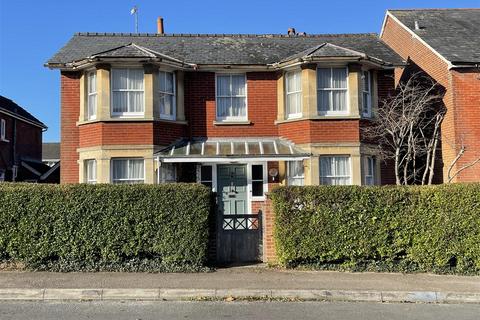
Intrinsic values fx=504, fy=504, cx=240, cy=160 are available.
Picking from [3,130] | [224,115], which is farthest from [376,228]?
[3,130]

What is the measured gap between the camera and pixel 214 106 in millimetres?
15727

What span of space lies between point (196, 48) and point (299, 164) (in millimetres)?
5217

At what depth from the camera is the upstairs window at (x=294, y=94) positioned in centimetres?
1526

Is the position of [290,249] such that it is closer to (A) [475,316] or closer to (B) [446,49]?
(A) [475,316]

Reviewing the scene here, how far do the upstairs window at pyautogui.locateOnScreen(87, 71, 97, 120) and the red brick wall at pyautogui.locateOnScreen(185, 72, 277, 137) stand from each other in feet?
9.00

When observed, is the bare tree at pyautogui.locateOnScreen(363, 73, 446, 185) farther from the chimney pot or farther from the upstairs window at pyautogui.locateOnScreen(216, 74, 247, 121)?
the chimney pot

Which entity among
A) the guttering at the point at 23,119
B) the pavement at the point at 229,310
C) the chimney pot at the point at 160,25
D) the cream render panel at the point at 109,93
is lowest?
the pavement at the point at 229,310

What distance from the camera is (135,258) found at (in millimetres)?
10250

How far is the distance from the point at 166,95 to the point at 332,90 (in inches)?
196

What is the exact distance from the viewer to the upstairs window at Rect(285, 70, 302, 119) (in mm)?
15258

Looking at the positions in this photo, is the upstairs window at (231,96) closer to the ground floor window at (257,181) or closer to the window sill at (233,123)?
the window sill at (233,123)

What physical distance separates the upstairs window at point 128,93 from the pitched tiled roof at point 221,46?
155 cm

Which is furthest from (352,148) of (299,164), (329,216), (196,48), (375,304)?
(375,304)

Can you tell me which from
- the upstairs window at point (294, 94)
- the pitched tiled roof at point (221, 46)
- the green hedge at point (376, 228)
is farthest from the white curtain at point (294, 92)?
the green hedge at point (376, 228)
